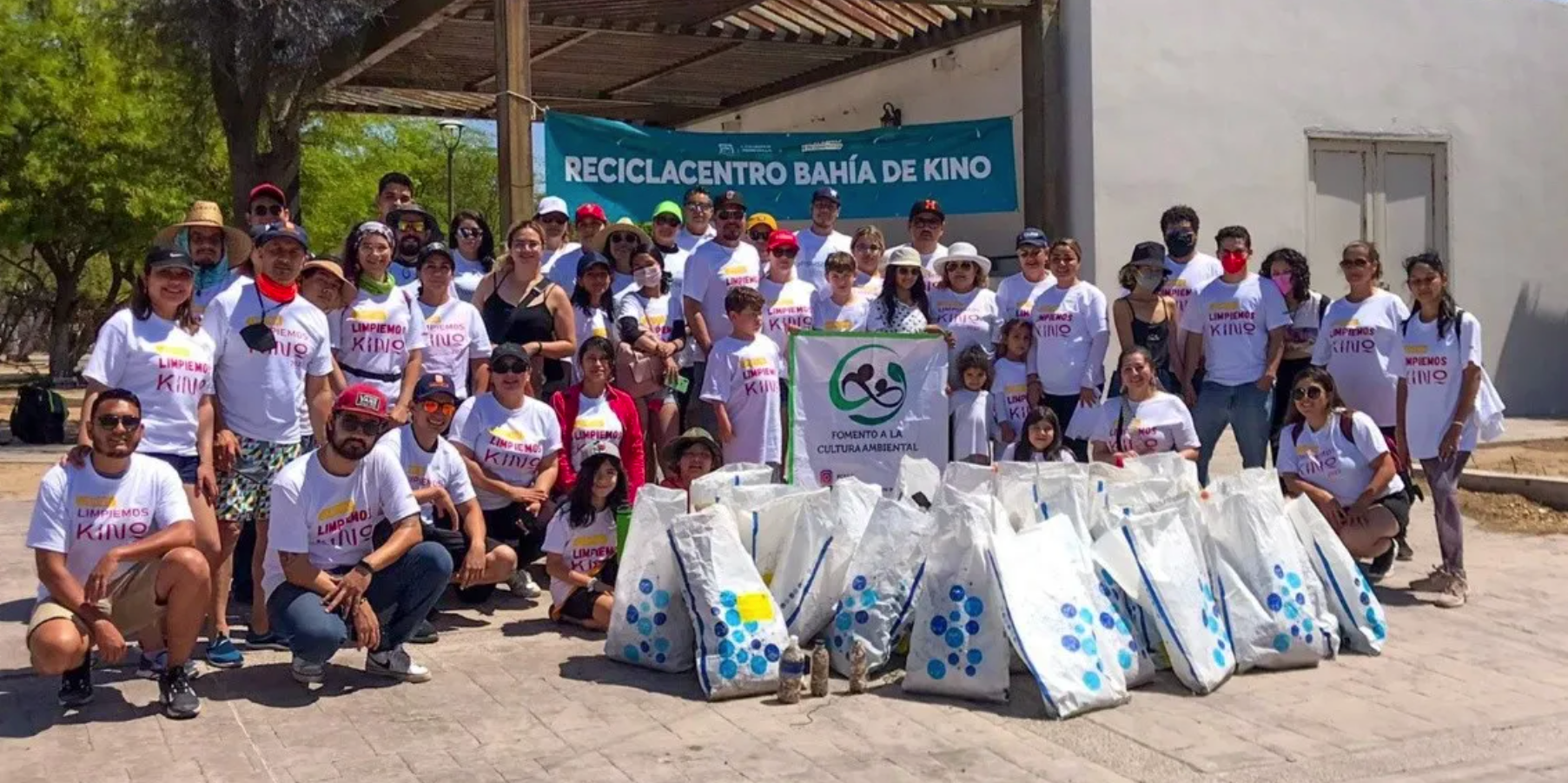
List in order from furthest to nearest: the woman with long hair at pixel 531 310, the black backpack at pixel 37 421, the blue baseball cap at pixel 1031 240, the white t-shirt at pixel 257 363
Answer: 1. the black backpack at pixel 37 421
2. the blue baseball cap at pixel 1031 240
3. the woman with long hair at pixel 531 310
4. the white t-shirt at pixel 257 363

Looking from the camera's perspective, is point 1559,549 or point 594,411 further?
point 1559,549

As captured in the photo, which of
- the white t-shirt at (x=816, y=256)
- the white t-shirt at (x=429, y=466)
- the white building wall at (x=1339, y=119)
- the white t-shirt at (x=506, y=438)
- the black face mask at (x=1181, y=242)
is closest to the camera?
the white t-shirt at (x=429, y=466)

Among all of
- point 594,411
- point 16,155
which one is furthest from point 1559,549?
point 16,155

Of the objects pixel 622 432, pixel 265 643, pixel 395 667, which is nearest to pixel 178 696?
pixel 395 667

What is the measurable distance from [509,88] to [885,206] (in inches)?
160

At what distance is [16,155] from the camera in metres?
25.6

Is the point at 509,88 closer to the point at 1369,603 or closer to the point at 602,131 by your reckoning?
the point at 602,131

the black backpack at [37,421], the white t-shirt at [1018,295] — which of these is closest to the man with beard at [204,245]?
the white t-shirt at [1018,295]

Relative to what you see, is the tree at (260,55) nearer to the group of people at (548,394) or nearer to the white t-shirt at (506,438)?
the group of people at (548,394)

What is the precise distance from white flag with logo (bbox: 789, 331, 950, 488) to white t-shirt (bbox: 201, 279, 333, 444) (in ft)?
9.02

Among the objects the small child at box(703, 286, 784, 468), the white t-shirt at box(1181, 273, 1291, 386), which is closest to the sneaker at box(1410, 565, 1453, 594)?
the white t-shirt at box(1181, 273, 1291, 386)

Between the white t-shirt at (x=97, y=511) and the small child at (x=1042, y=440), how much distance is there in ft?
13.2

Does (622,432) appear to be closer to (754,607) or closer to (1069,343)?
(754,607)

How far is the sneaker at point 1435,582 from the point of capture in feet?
23.5
